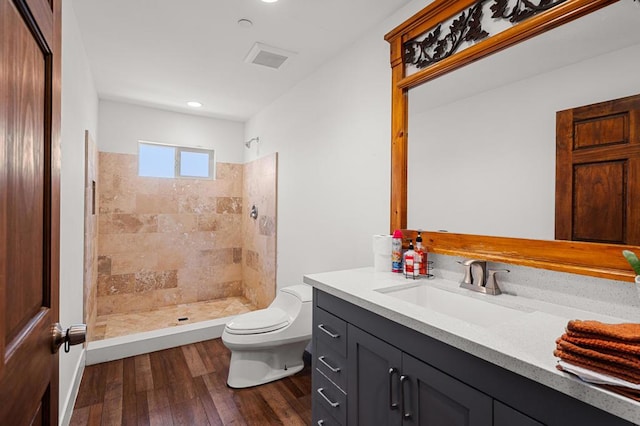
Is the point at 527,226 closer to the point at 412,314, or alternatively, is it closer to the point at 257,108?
the point at 412,314

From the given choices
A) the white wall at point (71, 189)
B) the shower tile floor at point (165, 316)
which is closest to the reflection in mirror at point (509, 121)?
the white wall at point (71, 189)

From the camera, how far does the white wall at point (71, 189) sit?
1801mm

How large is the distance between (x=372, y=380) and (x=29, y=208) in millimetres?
1175

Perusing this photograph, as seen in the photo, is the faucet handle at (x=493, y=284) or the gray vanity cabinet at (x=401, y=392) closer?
the gray vanity cabinet at (x=401, y=392)

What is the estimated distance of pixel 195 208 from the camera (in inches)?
162

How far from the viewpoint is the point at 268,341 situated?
231 cm

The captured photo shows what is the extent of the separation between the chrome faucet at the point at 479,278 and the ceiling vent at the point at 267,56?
1945 mm

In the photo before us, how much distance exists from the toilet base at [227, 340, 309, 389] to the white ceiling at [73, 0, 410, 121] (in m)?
Answer: 2.19

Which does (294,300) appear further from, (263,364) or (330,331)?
(330,331)

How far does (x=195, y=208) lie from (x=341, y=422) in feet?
10.8

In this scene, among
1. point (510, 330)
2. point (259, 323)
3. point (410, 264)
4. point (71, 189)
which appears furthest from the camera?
point (259, 323)

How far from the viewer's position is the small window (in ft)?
12.8

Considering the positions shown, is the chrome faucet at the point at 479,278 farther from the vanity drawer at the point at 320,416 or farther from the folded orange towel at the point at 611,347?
the vanity drawer at the point at 320,416

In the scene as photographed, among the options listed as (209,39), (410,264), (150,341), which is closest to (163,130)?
(209,39)
